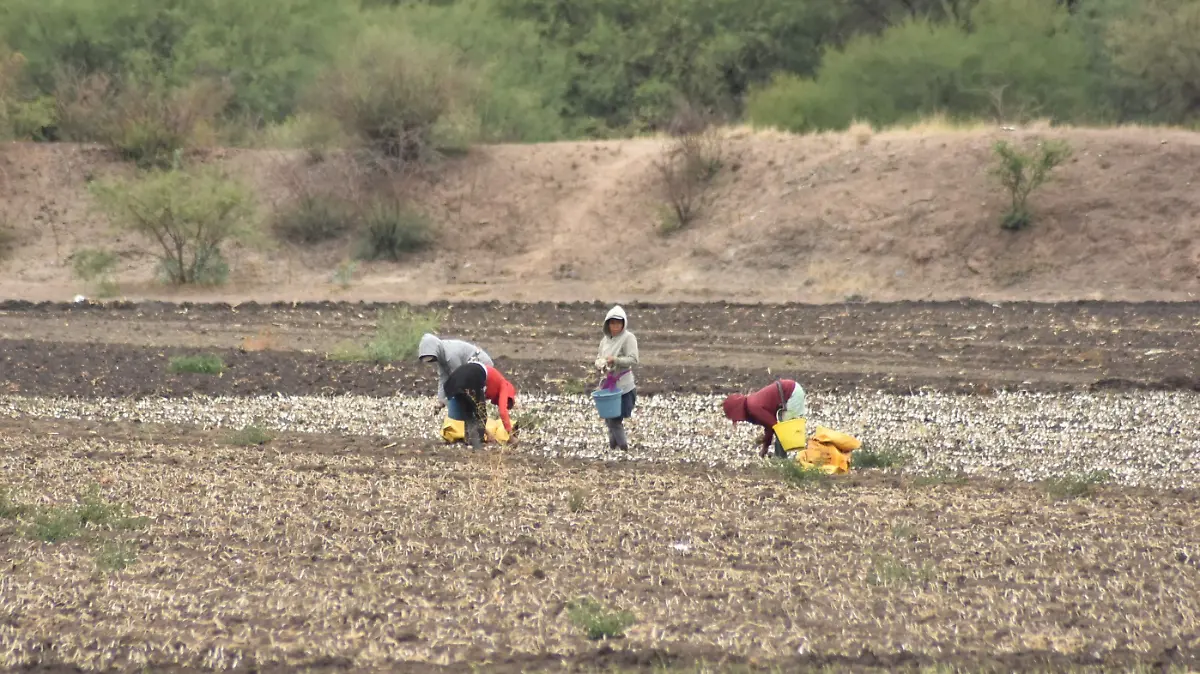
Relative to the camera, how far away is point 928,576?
9.06 meters

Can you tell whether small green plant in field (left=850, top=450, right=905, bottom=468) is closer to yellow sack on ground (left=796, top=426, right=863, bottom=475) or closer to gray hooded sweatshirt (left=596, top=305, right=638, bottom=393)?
yellow sack on ground (left=796, top=426, right=863, bottom=475)

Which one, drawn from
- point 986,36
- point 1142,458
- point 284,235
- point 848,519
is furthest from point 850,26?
point 848,519

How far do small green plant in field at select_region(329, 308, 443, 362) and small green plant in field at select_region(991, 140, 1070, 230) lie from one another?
15885mm

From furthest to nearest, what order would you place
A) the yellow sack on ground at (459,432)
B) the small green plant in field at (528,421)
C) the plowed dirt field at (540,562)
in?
the small green plant in field at (528,421) < the yellow sack on ground at (459,432) < the plowed dirt field at (540,562)

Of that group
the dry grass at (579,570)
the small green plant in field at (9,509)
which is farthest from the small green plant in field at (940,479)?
the small green plant in field at (9,509)

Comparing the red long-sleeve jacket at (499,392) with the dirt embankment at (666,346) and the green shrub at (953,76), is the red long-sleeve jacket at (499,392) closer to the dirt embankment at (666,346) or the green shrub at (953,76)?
the dirt embankment at (666,346)

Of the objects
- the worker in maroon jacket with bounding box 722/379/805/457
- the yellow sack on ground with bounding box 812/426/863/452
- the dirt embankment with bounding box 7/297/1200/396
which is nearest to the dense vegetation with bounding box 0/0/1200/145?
the dirt embankment with bounding box 7/297/1200/396

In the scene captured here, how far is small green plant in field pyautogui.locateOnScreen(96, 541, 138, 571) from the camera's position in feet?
31.9

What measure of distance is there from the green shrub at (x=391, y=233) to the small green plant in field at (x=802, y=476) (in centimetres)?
2748

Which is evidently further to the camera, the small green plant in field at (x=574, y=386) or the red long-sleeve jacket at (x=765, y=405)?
the small green plant in field at (x=574, y=386)

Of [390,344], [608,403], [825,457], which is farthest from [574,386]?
[825,457]

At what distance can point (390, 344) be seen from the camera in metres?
22.9

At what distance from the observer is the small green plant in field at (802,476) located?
12500mm

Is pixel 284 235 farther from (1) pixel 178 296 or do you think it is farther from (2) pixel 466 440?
(2) pixel 466 440
